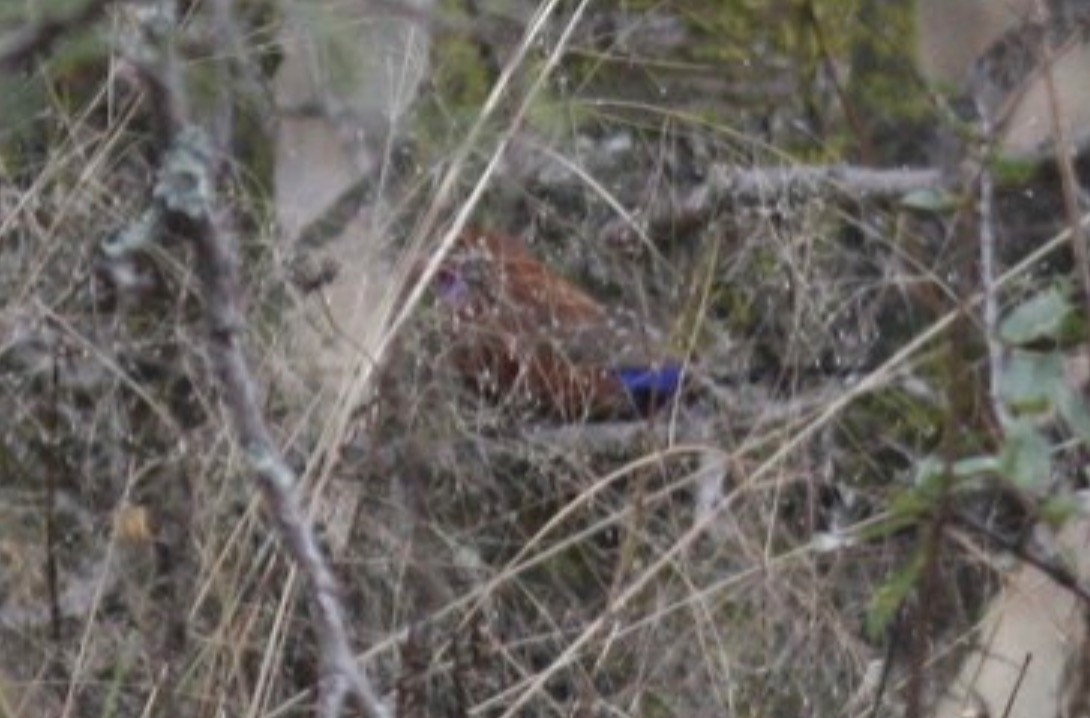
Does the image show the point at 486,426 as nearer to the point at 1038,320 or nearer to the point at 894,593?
the point at 894,593

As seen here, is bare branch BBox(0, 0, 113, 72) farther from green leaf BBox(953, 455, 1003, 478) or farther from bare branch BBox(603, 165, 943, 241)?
bare branch BBox(603, 165, 943, 241)

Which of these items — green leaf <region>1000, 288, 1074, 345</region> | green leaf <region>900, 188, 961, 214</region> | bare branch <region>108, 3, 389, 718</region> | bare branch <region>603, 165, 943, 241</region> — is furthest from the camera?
bare branch <region>603, 165, 943, 241</region>

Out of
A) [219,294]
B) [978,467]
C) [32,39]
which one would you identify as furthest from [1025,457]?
[32,39]

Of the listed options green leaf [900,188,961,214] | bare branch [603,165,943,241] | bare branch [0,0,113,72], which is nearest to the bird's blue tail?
bare branch [603,165,943,241]

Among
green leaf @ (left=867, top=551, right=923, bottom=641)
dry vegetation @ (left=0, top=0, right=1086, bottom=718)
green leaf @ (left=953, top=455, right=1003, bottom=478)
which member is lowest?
dry vegetation @ (left=0, top=0, right=1086, bottom=718)

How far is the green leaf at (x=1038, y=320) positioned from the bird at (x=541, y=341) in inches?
45.1

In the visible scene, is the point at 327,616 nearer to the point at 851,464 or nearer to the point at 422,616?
the point at 422,616

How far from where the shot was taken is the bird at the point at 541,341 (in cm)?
364

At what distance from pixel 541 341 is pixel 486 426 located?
13 centimetres

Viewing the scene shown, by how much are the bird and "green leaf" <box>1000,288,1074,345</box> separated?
45.1 inches

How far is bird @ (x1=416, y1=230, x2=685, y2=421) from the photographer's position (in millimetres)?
3637

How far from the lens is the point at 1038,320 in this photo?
2.49 metres

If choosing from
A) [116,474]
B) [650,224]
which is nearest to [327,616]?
[116,474]

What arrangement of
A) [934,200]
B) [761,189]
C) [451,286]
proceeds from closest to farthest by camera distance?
[934,200] < [451,286] < [761,189]
